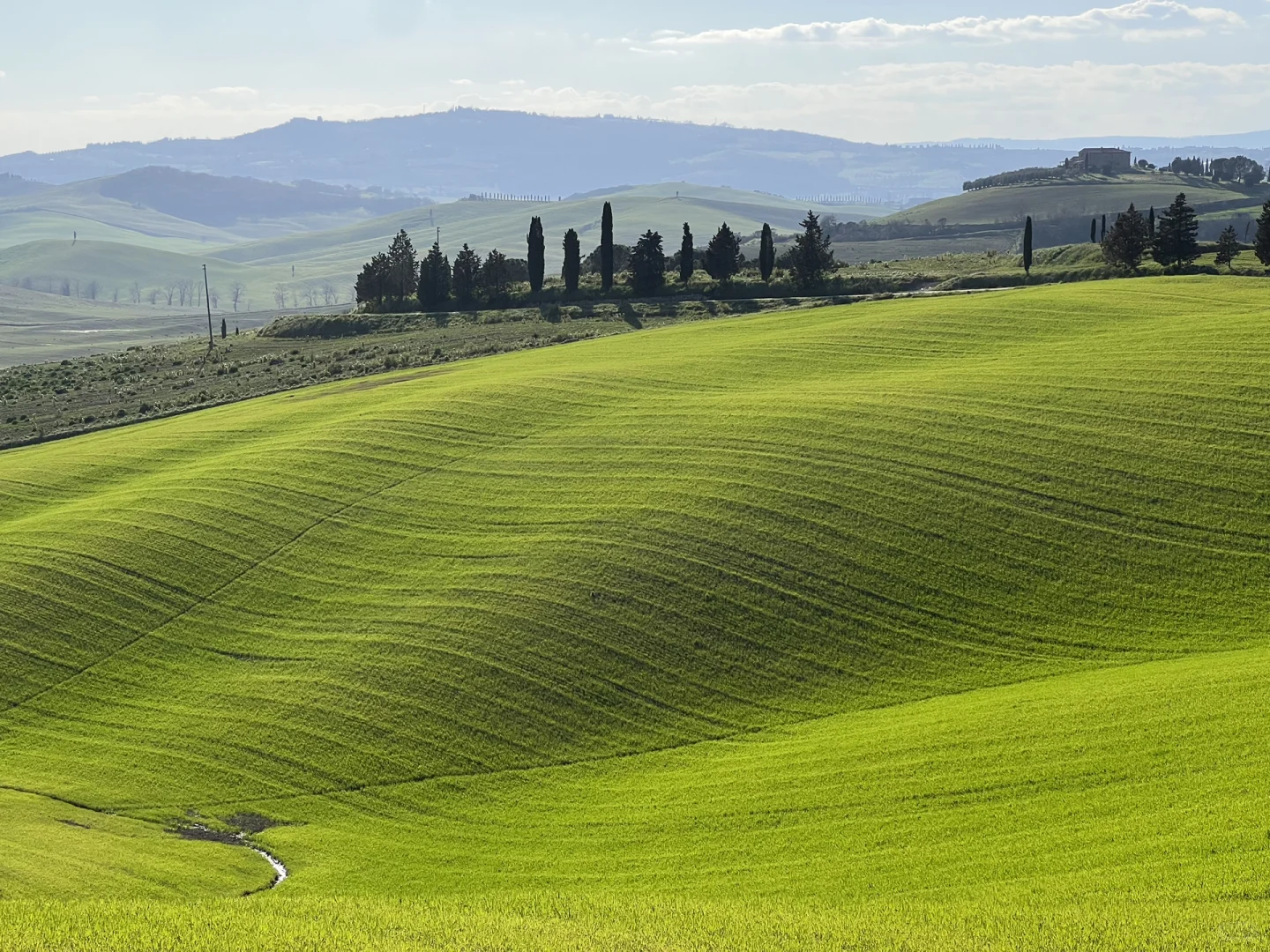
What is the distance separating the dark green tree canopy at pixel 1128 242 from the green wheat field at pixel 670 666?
117 feet

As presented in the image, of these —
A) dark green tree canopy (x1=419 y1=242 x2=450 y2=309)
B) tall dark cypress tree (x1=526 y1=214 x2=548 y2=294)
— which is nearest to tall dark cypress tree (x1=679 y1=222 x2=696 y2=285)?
tall dark cypress tree (x1=526 y1=214 x2=548 y2=294)

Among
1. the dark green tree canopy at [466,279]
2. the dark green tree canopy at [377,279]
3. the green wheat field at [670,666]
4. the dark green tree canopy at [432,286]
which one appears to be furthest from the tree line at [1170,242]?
the dark green tree canopy at [377,279]

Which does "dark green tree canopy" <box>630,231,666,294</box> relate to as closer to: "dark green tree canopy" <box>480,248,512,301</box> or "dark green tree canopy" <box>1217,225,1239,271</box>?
"dark green tree canopy" <box>480,248,512,301</box>

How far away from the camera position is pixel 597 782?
40406 mm

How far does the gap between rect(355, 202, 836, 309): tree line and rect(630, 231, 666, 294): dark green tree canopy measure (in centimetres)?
9

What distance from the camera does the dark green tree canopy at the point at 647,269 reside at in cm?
12700

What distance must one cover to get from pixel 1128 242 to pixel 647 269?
43.7m

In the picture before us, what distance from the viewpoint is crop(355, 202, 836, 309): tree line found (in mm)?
125812

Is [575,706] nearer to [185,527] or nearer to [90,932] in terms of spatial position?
[90,932]

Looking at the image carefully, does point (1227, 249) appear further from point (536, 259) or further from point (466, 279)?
point (466, 279)

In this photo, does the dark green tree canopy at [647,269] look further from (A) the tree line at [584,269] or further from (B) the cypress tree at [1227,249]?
(B) the cypress tree at [1227,249]

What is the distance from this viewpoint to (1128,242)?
110 m

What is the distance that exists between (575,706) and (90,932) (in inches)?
805

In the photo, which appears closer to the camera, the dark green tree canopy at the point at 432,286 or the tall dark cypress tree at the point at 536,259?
the tall dark cypress tree at the point at 536,259
